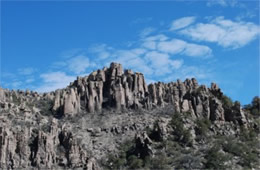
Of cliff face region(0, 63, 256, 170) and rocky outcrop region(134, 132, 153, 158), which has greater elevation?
cliff face region(0, 63, 256, 170)

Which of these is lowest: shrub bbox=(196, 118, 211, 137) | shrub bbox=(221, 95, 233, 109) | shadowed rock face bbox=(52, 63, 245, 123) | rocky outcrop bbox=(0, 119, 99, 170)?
rocky outcrop bbox=(0, 119, 99, 170)

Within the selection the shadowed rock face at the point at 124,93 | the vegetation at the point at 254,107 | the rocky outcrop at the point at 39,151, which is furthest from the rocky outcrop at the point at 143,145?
the vegetation at the point at 254,107

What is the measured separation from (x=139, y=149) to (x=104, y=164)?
21.6 feet

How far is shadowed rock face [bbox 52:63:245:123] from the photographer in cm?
12181

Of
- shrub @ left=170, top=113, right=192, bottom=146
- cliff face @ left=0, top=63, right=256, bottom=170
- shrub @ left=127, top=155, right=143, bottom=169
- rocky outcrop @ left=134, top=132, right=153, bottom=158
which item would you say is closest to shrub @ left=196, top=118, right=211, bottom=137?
cliff face @ left=0, top=63, right=256, bottom=170

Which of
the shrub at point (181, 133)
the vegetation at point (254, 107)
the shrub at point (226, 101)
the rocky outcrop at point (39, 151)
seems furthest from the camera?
the vegetation at point (254, 107)

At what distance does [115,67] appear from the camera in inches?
5157

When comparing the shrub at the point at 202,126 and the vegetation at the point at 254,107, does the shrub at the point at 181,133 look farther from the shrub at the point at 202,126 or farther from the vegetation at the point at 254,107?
the vegetation at the point at 254,107

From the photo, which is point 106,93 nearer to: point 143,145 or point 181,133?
point 181,133

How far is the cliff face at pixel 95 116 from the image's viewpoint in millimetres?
99438

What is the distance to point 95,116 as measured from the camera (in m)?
121

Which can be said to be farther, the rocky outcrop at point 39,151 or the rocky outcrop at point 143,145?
the rocky outcrop at point 143,145

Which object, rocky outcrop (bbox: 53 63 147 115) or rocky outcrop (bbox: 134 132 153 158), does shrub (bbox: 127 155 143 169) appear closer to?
rocky outcrop (bbox: 134 132 153 158)

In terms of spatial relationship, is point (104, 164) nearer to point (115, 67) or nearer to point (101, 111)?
point (101, 111)
